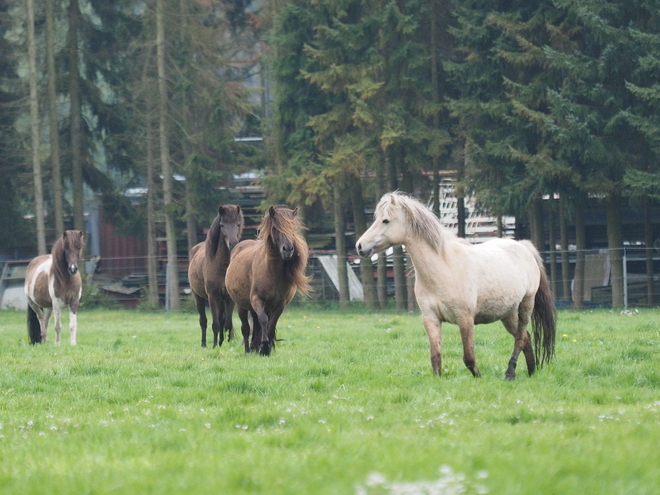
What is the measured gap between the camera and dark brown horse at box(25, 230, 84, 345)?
1505 centimetres

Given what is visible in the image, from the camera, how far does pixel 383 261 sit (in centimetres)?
2816

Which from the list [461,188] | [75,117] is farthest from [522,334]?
[75,117]

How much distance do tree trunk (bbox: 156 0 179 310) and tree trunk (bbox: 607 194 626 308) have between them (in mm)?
14865

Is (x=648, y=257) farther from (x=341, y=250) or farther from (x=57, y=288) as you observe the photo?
(x=57, y=288)

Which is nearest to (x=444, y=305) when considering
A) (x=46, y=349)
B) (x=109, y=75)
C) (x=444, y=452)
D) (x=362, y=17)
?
(x=444, y=452)

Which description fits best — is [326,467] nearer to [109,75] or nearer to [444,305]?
[444,305]

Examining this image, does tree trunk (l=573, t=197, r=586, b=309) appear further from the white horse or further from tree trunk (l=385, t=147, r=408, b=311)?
the white horse

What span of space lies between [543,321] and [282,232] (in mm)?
3566

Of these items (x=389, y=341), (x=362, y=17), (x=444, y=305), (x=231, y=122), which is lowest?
(x=389, y=341)

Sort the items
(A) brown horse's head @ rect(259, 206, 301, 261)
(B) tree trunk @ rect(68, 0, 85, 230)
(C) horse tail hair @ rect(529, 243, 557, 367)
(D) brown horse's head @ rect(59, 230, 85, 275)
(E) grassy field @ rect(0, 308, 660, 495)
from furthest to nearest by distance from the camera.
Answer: (B) tree trunk @ rect(68, 0, 85, 230) → (D) brown horse's head @ rect(59, 230, 85, 275) → (A) brown horse's head @ rect(259, 206, 301, 261) → (C) horse tail hair @ rect(529, 243, 557, 367) → (E) grassy field @ rect(0, 308, 660, 495)

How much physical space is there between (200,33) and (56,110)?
594 centimetres

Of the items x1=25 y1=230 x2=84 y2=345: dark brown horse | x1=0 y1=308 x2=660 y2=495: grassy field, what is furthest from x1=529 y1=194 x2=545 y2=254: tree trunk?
x1=25 y1=230 x2=84 y2=345: dark brown horse

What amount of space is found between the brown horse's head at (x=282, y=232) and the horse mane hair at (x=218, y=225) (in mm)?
1977

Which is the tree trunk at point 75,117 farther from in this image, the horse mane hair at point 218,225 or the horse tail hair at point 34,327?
the horse mane hair at point 218,225
